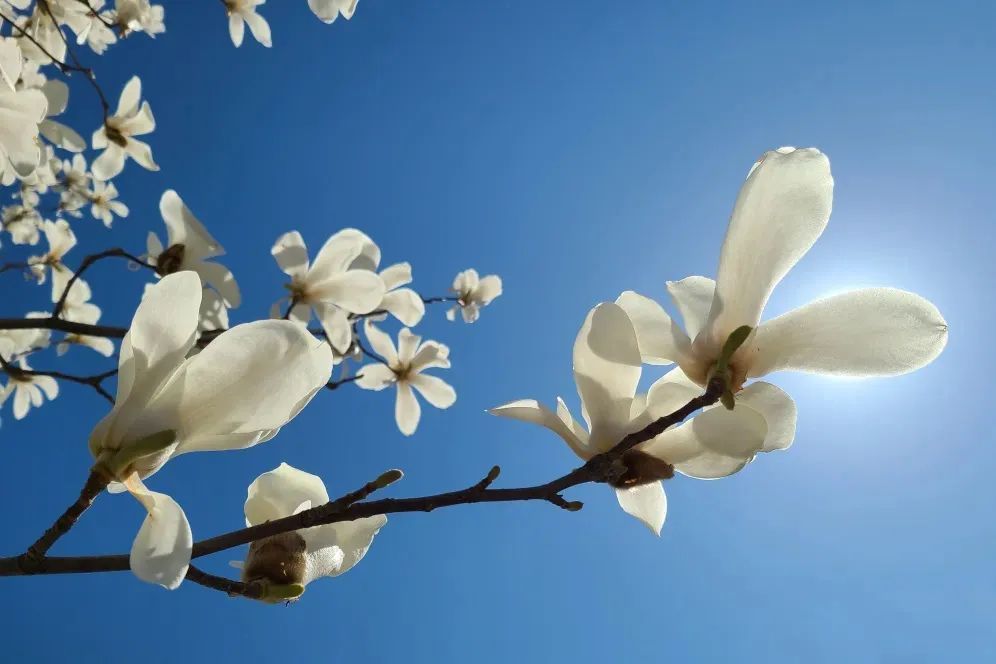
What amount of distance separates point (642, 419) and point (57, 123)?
172cm

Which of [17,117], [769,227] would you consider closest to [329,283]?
[17,117]

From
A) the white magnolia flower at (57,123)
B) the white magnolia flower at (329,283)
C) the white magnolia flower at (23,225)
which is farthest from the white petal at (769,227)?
the white magnolia flower at (23,225)

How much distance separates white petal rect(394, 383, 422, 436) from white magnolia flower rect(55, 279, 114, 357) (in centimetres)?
91

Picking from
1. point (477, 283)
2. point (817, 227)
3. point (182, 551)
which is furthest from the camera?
point (477, 283)

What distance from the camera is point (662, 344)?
0.64 meters

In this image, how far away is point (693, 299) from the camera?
65 cm

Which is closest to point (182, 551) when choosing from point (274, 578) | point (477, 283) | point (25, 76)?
point (274, 578)

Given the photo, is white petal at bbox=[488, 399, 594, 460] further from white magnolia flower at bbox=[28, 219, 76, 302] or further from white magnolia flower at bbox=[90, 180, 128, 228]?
white magnolia flower at bbox=[90, 180, 128, 228]

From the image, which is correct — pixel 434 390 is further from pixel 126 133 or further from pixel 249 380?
pixel 249 380

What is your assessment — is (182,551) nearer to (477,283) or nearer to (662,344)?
(662,344)

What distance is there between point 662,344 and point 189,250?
1.17 meters

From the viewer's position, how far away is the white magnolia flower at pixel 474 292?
3199mm

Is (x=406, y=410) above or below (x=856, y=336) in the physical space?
above

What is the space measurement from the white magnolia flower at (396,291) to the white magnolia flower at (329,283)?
7 centimetres
